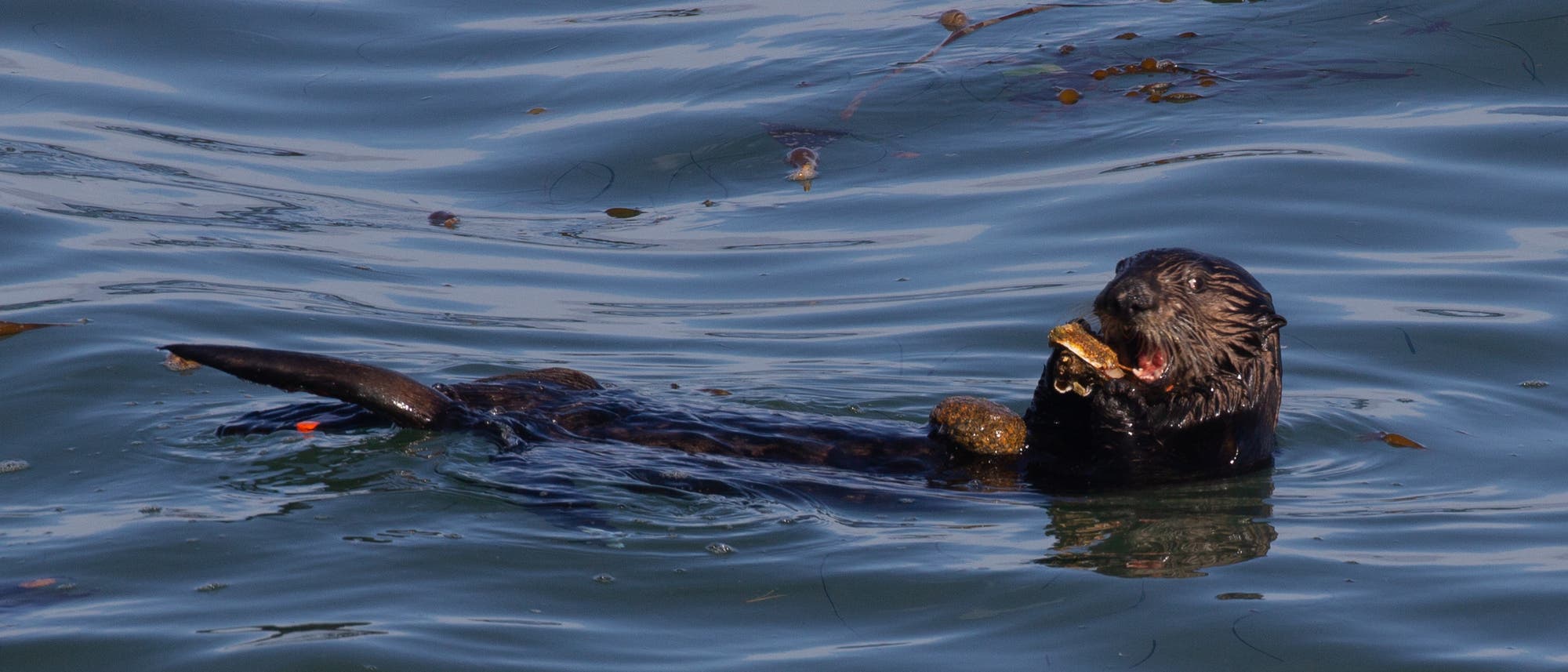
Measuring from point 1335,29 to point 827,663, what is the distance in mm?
8833

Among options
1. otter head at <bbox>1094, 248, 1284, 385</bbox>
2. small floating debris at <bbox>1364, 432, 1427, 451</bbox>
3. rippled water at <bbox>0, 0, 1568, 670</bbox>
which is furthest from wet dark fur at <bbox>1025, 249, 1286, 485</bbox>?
small floating debris at <bbox>1364, 432, 1427, 451</bbox>

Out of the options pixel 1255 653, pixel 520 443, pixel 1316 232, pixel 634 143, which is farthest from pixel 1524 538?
pixel 634 143

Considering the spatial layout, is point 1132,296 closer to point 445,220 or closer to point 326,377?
point 326,377

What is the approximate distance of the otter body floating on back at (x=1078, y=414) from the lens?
15.4ft

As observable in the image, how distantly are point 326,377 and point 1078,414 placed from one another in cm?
213

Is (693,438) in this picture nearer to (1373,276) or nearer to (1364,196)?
(1373,276)

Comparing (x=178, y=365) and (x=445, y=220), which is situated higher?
(x=445, y=220)

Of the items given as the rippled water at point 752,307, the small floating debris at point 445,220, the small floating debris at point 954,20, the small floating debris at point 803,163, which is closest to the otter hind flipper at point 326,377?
the rippled water at point 752,307

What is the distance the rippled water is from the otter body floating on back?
0.13 meters

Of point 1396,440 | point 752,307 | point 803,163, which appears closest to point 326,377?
point 752,307

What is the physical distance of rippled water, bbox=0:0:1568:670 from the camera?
3.79m

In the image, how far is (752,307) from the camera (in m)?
7.66

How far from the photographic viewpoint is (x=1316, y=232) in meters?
8.20

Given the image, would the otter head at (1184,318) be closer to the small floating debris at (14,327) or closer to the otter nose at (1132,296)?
the otter nose at (1132,296)
